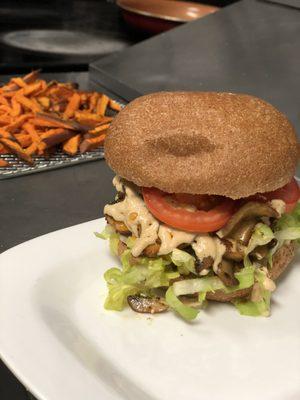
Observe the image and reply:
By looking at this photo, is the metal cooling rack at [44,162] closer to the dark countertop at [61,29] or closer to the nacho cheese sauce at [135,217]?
the nacho cheese sauce at [135,217]

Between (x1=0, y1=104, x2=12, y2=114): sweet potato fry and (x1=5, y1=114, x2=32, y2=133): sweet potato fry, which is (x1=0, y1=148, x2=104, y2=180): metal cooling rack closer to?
(x1=5, y1=114, x2=32, y2=133): sweet potato fry

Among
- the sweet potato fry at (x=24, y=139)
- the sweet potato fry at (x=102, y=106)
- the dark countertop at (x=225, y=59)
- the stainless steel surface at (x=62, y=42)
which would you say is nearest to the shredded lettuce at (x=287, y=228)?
the dark countertop at (x=225, y=59)

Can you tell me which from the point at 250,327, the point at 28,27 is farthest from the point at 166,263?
the point at 28,27

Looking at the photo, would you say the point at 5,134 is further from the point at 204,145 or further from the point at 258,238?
the point at 258,238

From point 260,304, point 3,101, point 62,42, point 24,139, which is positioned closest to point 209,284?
point 260,304

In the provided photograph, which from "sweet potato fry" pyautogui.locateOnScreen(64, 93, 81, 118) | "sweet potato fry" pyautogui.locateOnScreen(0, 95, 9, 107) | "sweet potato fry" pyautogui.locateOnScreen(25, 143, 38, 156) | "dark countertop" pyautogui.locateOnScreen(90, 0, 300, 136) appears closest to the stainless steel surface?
"dark countertop" pyautogui.locateOnScreen(90, 0, 300, 136)

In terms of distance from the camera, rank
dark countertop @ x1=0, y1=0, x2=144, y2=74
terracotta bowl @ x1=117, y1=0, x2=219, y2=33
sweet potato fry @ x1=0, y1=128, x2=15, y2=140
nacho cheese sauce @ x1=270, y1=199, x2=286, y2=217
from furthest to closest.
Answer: terracotta bowl @ x1=117, y1=0, x2=219, y2=33
dark countertop @ x1=0, y1=0, x2=144, y2=74
sweet potato fry @ x1=0, y1=128, x2=15, y2=140
nacho cheese sauce @ x1=270, y1=199, x2=286, y2=217
